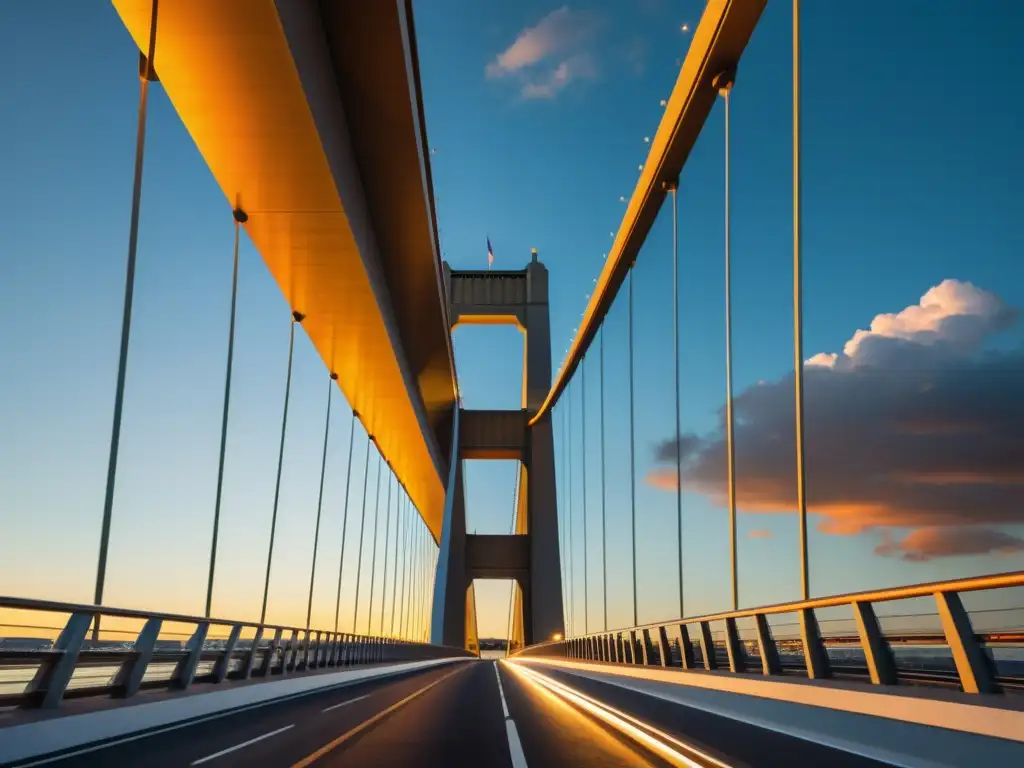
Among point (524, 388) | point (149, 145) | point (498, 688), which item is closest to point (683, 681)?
point (498, 688)

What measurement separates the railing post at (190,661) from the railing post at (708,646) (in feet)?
20.3

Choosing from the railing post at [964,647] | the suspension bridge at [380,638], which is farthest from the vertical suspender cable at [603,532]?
the railing post at [964,647]

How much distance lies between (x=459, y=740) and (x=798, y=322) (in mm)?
5978

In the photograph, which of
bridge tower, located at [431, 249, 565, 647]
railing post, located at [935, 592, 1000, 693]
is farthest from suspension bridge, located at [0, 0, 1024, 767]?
bridge tower, located at [431, 249, 565, 647]

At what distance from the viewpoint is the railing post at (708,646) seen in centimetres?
1326

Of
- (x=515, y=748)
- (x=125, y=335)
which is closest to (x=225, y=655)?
(x=125, y=335)

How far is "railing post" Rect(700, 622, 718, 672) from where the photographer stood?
522 inches

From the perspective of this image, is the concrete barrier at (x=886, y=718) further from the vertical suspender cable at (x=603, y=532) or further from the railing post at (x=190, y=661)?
the vertical suspender cable at (x=603, y=532)

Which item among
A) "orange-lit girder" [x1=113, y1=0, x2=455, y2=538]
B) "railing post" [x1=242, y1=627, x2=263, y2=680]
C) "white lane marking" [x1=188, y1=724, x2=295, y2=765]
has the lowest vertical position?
"white lane marking" [x1=188, y1=724, x2=295, y2=765]

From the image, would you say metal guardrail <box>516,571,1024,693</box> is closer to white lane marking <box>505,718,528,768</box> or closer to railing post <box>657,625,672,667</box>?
railing post <box>657,625,672,667</box>

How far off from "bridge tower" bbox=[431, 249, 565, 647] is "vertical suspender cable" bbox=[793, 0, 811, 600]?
40.5 meters

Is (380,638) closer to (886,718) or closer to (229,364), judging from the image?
(229,364)

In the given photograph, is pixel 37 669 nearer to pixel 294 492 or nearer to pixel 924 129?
pixel 924 129

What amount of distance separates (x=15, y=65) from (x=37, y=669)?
29.1ft
